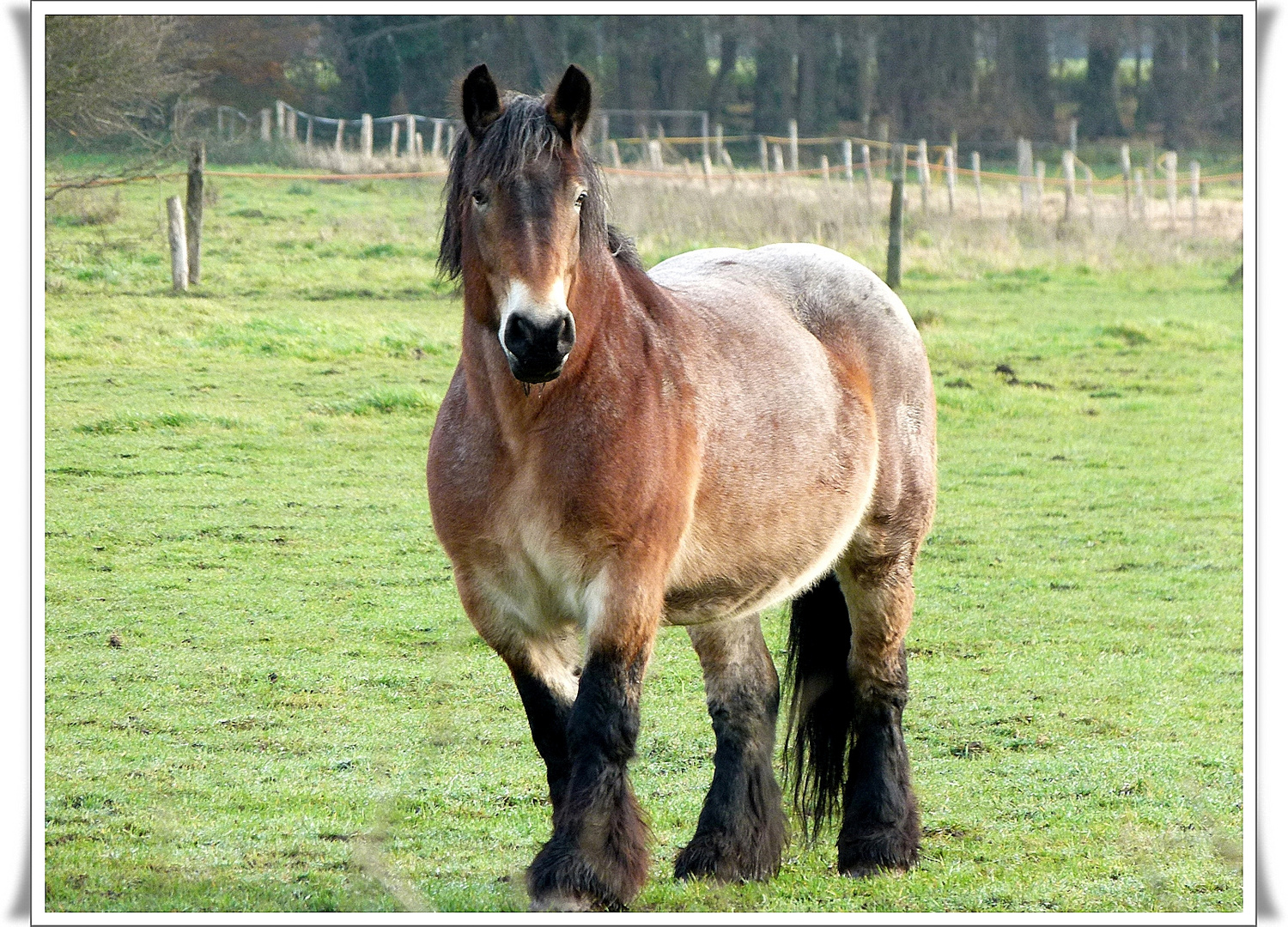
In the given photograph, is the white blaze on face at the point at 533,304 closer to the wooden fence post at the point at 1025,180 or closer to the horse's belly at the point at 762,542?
the horse's belly at the point at 762,542

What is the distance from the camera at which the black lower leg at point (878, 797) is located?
4.66 metres

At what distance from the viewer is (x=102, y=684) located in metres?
6.24

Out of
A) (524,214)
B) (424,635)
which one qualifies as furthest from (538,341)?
(424,635)

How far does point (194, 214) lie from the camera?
14.6m

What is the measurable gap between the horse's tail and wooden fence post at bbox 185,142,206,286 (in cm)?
1086

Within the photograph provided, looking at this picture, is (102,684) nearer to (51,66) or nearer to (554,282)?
(554,282)

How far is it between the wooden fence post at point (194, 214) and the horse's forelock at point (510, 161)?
1139cm

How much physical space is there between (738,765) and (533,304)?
2.18m

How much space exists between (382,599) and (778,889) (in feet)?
11.9

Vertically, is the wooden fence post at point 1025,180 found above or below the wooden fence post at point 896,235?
above

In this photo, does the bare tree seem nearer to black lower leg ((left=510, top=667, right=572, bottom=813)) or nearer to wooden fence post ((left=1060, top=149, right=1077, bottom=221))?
black lower leg ((left=510, top=667, right=572, bottom=813))

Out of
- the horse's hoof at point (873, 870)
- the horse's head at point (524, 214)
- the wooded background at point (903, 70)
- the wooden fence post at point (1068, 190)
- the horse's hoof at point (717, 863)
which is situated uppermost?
the wooded background at point (903, 70)

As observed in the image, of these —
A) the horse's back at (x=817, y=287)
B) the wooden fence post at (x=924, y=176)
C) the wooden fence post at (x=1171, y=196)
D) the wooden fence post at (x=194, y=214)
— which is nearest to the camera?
the horse's back at (x=817, y=287)

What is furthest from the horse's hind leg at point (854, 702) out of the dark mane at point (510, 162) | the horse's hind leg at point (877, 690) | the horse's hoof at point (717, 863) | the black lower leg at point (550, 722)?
the dark mane at point (510, 162)
